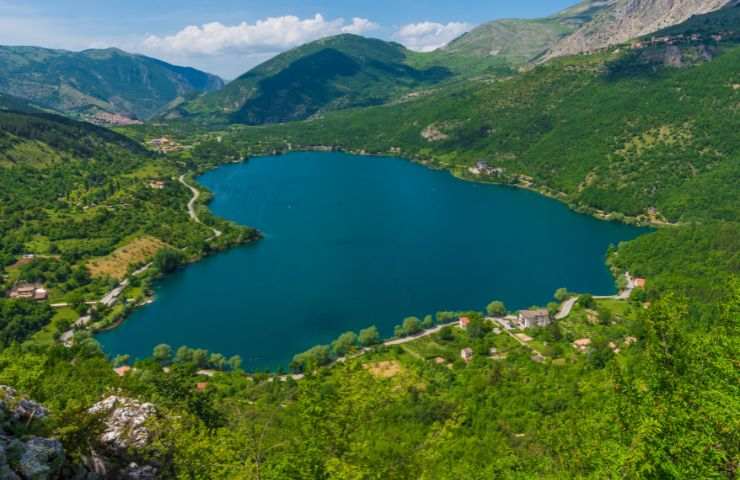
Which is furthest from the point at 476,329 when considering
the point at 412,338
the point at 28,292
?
the point at 28,292

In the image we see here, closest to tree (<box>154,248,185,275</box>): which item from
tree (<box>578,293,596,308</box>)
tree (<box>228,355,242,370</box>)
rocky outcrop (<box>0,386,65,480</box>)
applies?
tree (<box>228,355,242,370</box>)

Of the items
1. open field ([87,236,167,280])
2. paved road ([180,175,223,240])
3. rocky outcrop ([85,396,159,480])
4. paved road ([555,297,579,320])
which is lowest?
paved road ([555,297,579,320])

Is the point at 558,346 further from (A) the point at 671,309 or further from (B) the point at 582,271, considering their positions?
(A) the point at 671,309

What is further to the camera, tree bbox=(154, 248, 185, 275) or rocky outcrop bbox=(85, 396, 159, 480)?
tree bbox=(154, 248, 185, 275)

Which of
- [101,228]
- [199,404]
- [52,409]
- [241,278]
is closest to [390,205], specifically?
[241,278]

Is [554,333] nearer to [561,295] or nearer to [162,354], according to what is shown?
[561,295]

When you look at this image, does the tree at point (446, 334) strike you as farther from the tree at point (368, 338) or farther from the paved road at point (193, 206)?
the paved road at point (193, 206)

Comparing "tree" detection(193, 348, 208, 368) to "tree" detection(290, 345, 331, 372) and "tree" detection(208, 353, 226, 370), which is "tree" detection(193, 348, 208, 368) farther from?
"tree" detection(290, 345, 331, 372)
